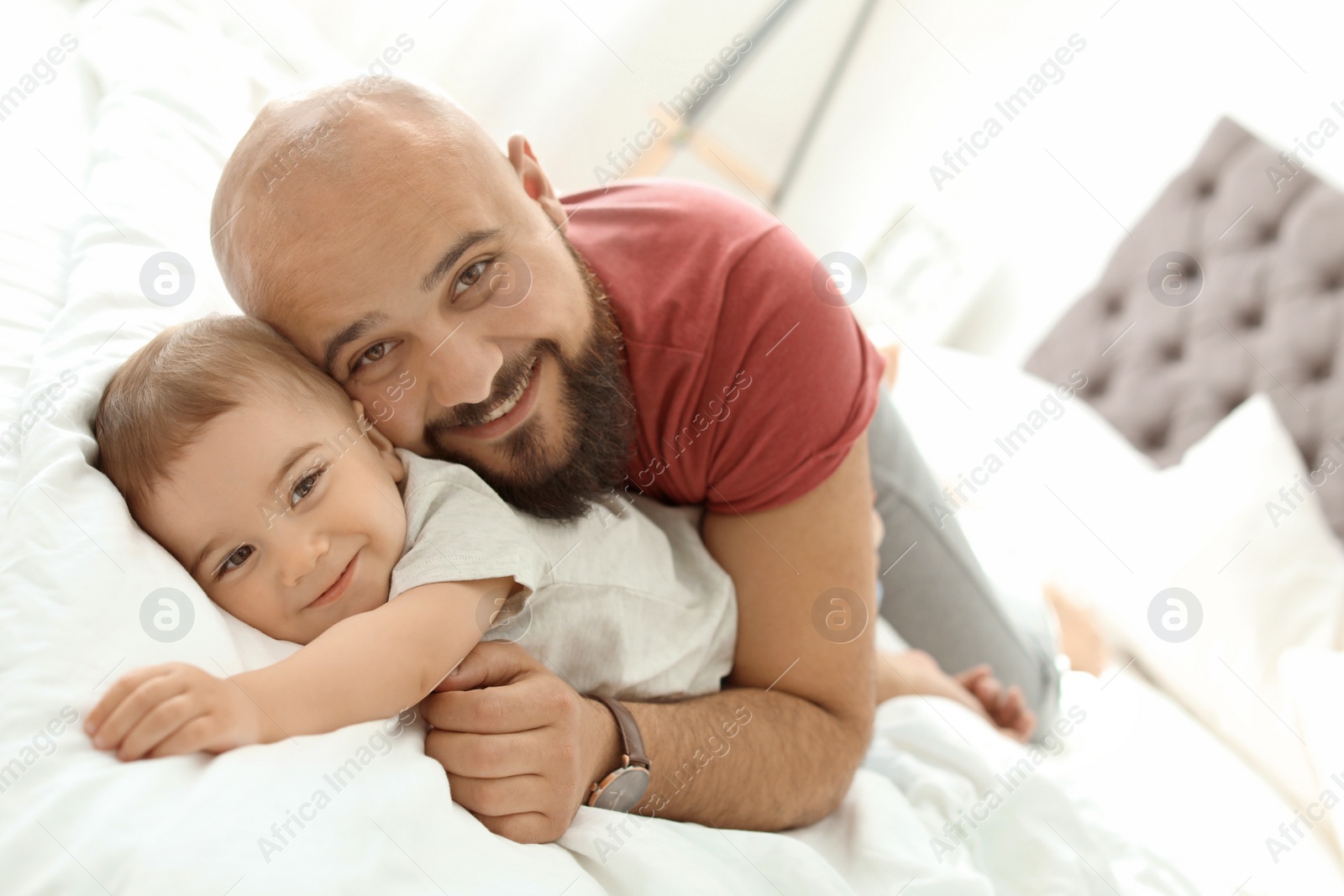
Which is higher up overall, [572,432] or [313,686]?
[572,432]

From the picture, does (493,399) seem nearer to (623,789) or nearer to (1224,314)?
(623,789)

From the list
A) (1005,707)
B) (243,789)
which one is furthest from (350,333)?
(1005,707)

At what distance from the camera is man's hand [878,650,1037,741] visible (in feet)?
4.99

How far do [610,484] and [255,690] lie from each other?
1.88 ft

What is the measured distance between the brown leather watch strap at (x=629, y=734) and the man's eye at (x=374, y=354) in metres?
0.48

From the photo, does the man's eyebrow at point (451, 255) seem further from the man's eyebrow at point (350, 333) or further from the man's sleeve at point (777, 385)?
the man's sleeve at point (777, 385)

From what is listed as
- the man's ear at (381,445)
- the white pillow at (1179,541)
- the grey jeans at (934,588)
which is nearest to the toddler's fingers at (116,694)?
the man's ear at (381,445)

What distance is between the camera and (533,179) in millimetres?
1299

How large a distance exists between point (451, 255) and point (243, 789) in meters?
0.62

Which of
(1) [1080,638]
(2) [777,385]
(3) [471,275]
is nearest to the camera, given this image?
(3) [471,275]

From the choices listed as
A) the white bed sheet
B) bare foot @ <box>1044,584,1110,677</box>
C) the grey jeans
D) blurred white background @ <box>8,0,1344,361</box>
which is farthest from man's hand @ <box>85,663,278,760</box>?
blurred white background @ <box>8,0,1344,361</box>

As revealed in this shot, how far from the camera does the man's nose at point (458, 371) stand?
107 centimetres

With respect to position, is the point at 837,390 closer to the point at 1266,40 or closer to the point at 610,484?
the point at 610,484

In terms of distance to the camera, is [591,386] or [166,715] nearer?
[166,715]
